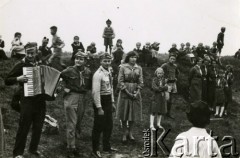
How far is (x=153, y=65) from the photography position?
17188mm

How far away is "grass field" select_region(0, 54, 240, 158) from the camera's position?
816 centimetres

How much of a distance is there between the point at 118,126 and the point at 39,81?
4576 millimetres

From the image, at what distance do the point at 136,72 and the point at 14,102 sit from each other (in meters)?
3.00

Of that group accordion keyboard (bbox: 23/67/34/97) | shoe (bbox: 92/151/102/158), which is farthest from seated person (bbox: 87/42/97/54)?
accordion keyboard (bbox: 23/67/34/97)

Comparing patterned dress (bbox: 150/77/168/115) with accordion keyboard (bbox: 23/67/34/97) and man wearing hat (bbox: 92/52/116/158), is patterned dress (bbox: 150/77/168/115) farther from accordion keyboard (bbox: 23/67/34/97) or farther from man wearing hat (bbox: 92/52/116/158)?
accordion keyboard (bbox: 23/67/34/97)

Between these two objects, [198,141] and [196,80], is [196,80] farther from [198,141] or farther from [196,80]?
[198,141]

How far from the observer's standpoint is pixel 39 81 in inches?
267

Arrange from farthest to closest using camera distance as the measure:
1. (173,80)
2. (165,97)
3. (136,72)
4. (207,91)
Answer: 1. (207,91)
2. (173,80)
3. (165,97)
4. (136,72)

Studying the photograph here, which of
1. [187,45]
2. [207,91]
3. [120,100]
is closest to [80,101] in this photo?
[120,100]

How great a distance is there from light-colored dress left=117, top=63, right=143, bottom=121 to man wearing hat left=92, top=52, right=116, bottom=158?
92cm

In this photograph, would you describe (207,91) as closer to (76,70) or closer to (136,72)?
(136,72)

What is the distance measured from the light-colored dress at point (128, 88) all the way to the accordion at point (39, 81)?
2.16 meters

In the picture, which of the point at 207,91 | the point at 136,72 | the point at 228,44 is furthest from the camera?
the point at 228,44

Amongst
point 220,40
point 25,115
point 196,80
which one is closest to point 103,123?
point 25,115
